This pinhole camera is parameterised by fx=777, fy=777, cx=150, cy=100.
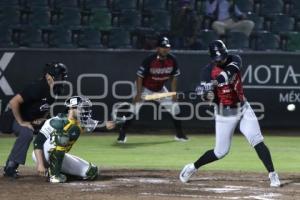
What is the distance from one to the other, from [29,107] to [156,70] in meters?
4.79

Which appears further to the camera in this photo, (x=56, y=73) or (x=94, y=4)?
(x=94, y=4)

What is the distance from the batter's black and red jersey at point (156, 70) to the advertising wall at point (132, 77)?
1325 mm

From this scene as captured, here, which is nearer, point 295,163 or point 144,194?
point 144,194

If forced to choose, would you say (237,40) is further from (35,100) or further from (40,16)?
(35,100)

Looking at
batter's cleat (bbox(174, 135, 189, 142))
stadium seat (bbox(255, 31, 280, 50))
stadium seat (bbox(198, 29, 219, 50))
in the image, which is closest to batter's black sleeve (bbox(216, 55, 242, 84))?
batter's cleat (bbox(174, 135, 189, 142))

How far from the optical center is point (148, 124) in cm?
1623

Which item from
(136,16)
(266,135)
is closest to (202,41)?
(136,16)

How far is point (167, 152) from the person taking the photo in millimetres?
13328

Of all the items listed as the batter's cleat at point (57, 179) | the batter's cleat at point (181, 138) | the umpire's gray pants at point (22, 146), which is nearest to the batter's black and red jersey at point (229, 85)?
the batter's cleat at point (57, 179)

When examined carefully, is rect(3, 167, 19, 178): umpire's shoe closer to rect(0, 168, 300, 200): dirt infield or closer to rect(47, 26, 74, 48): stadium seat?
rect(0, 168, 300, 200): dirt infield

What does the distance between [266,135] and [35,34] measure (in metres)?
5.62

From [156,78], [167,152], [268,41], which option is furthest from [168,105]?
[268,41]

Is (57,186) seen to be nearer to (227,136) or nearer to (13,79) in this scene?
(227,136)

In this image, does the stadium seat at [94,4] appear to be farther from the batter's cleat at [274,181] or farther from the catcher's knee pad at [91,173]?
the batter's cleat at [274,181]
